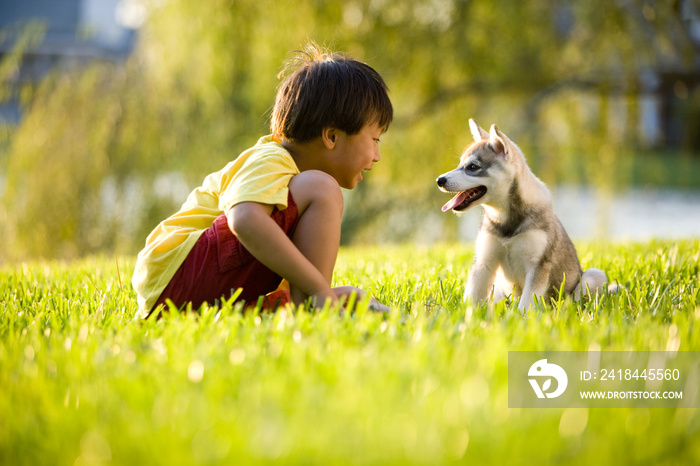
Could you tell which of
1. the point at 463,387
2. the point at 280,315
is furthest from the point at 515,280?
the point at 463,387

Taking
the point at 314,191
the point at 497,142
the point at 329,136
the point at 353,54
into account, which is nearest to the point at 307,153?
the point at 329,136

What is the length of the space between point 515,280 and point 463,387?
5.12ft

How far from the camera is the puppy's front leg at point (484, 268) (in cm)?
291

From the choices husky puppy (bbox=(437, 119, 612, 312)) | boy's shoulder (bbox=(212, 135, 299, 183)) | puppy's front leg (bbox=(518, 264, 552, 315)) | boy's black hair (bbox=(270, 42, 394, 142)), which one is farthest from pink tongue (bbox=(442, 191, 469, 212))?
boy's shoulder (bbox=(212, 135, 299, 183))

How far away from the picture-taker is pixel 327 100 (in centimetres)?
254

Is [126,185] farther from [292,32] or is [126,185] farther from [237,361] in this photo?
[237,361]

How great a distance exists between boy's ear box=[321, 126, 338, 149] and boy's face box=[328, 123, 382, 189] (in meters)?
0.01

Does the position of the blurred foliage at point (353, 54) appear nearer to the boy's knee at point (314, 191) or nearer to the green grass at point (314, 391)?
the boy's knee at point (314, 191)

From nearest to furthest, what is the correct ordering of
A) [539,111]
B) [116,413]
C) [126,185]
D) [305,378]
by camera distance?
[116,413] → [305,378] → [126,185] → [539,111]

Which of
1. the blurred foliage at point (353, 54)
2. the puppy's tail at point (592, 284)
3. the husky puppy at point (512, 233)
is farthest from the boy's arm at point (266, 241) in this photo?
the blurred foliage at point (353, 54)

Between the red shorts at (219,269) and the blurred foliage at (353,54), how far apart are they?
189 inches

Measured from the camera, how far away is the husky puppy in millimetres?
2805

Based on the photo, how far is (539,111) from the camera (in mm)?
8352

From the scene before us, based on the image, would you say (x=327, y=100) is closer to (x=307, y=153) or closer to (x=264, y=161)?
(x=307, y=153)
